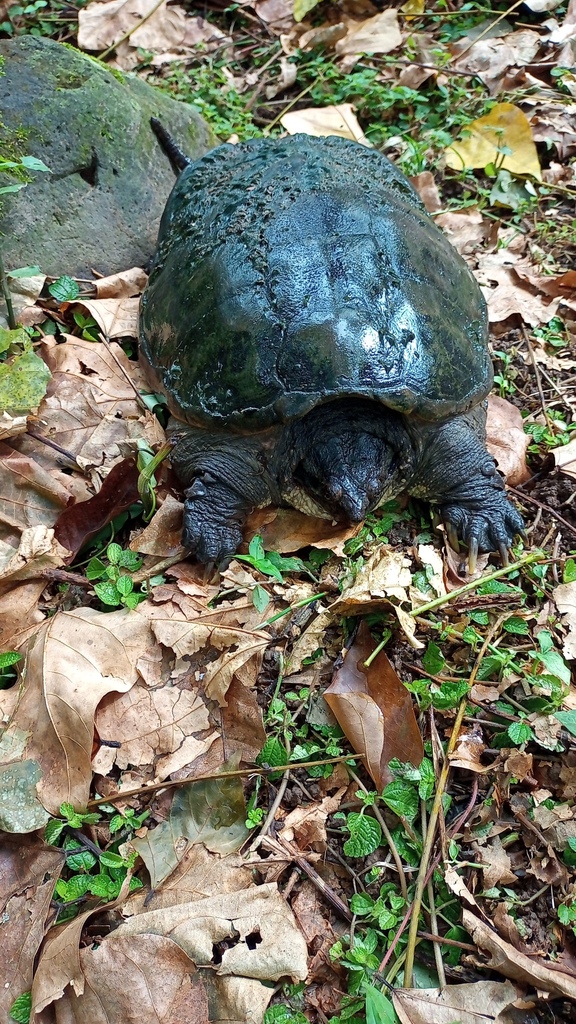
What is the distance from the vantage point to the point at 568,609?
2.21m

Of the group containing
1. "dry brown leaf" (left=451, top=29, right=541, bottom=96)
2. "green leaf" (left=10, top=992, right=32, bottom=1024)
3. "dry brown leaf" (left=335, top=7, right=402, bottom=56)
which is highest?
"dry brown leaf" (left=335, top=7, right=402, bottom=56)

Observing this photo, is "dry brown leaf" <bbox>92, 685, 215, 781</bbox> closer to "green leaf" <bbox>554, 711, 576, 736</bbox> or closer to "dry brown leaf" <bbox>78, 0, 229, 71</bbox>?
"green leaf" <bbox>554, 711, 576, 736</bbox>

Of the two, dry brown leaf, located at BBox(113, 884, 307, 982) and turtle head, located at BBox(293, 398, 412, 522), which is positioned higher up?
turtle head, located at BBox(293, 398, 412, 522)

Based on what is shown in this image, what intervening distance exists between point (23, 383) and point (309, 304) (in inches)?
45.5

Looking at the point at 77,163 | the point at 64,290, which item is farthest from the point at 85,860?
the point at 77,163

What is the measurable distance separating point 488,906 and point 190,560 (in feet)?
4.62

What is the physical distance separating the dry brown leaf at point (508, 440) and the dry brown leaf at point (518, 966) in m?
1.60

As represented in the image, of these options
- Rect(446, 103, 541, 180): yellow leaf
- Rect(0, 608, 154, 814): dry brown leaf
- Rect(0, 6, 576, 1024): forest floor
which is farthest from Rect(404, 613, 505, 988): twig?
Rect(446, 103, 541, 180): yellow leaf

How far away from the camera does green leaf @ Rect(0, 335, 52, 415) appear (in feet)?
8.33

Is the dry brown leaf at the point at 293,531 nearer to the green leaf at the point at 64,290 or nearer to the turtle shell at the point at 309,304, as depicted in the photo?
the turtle shell at the point at 309,304

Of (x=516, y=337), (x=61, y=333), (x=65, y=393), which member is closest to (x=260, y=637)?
(x=65, y=393)

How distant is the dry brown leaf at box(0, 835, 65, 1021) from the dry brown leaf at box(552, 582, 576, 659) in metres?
1.59

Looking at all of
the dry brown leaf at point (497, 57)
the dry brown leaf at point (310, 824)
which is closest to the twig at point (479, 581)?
the dry brown leaf at point (310, 824)

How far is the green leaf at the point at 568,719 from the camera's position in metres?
1.75
